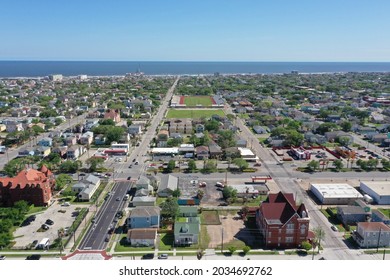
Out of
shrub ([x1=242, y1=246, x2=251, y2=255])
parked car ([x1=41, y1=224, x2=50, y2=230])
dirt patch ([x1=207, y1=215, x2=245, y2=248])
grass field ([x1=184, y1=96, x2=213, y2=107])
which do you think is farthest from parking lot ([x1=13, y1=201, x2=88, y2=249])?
grass field ([x1=184, y1=96, x2=213, y2=107])

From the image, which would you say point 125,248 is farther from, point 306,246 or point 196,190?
point 306,246

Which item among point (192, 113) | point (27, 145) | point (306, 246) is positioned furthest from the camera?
point (192, 113)

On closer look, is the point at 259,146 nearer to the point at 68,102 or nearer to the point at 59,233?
the point at 59,233

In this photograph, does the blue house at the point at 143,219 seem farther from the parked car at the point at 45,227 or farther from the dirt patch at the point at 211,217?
the parked car at the point at 45,227

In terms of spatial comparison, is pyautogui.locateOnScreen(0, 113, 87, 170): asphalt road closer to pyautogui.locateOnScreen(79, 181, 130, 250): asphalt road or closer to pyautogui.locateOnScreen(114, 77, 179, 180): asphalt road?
pyautogui.locateOnScreen(114, 77, 179, 180): asphalt road

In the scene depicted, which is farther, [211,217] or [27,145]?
[27,145]

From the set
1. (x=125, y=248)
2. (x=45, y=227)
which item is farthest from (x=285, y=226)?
(x=45, y=227)
